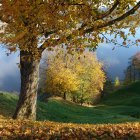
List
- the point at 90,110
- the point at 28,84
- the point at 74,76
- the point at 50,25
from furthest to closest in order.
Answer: the point at 74,76, the point at 90,110, the point at 28,84, the point at 50,25

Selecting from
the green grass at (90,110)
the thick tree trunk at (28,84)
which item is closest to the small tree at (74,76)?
the green grass at (90,110)

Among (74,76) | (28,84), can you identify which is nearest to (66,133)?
(28,84)

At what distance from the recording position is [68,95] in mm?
77188

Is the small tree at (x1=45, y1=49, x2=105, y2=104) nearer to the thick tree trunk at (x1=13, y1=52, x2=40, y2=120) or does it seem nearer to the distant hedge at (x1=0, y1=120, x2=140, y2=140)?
the thick tree trunk at (x1=13, y1=52, x2=40, y2=120)

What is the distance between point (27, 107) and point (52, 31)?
446 centimetres

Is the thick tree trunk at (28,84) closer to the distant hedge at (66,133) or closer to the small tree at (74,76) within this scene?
the distant hedge at (66,133)

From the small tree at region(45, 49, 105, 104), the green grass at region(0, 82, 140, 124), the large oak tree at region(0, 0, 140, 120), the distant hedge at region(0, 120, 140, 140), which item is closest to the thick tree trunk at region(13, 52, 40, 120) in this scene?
the large oak tree at region(0, 0, 140, 120)

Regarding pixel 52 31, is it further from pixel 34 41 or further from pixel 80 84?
pixel 80 84

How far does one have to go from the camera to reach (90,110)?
5331 centimetres

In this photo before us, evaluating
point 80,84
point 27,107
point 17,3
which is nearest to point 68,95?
point 80,84

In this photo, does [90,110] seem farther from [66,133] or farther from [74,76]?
[66,133]

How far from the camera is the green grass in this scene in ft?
109

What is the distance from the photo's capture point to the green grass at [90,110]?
1313 inches

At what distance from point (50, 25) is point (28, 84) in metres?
3.68
